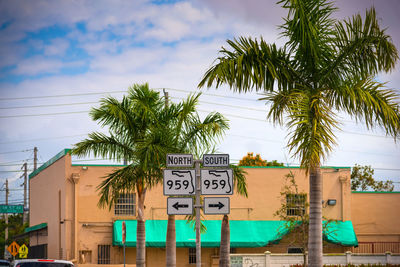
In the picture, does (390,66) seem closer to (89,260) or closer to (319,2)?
(319,2)

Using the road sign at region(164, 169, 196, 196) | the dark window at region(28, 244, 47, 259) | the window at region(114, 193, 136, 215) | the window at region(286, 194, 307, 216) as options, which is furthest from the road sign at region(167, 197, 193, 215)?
the dark window at region(28, 244, 47, 259)

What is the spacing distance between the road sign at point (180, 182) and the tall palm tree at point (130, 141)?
1044 centimetres

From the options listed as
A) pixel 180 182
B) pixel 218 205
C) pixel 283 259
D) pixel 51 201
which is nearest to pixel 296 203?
pixel 283 259

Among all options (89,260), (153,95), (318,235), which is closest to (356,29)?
(318,235)

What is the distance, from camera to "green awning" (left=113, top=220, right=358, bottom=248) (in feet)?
117

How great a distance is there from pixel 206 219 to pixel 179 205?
23761 mm

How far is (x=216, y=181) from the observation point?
1366 cm

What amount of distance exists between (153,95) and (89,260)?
13.9 m

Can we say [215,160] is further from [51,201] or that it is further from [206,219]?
[51,201]

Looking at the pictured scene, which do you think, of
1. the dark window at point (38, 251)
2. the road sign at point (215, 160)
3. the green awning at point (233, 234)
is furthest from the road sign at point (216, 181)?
the dark window at point (38, 251)

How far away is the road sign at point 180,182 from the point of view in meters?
13.6

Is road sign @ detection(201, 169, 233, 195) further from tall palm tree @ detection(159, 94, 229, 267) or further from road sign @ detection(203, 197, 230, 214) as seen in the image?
tall palm tree @ detection(159, 94, 229, 267)

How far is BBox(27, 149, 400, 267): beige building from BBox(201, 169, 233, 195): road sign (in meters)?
22.2

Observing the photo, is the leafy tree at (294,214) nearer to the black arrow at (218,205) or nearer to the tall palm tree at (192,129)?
the tall palm tree at (192,129)
